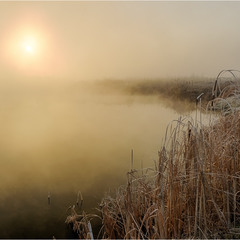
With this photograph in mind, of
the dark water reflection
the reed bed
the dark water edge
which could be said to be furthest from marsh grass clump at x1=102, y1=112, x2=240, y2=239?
the dark water reflection

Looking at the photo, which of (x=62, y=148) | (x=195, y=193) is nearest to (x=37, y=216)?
(x=195, y=193)

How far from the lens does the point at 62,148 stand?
4.52m

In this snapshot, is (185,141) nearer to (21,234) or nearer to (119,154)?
(21,234)

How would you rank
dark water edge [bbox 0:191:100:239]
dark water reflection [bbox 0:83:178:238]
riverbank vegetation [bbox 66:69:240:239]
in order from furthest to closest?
dark water reflection [bbox 0:83:178:238] → dark water edge [bbox 0:191:100:239] → riverbank vegetation [bbox 66:69:240:239]

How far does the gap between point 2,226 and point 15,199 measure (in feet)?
1.39

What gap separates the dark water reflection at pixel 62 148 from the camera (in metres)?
2.75

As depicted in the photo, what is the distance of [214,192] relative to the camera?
1632 mm

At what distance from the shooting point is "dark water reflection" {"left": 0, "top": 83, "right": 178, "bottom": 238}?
108 inches

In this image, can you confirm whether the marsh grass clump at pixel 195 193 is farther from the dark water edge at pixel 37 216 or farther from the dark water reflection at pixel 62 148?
the dark water reflection at pixel 62 148

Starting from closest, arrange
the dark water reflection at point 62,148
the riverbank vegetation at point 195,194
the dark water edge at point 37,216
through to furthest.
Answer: the riverbank vegetation at point 195,194 < the dark water edge at point 37,216 < the dark water reflection at point 62,148

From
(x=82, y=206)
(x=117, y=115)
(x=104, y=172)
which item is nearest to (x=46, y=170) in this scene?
(x=104, y=172)

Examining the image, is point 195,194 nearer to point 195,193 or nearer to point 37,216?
point 195,193

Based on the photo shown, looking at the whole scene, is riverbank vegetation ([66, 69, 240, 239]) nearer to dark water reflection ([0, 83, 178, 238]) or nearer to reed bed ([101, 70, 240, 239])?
reed bed ([101, 70, 240, 239])

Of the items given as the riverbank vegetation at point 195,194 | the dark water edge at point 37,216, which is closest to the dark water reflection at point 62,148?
the dark water edge at point 37,216
